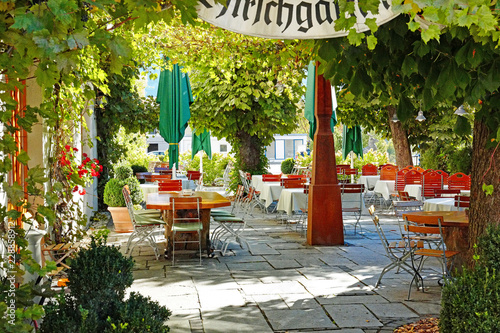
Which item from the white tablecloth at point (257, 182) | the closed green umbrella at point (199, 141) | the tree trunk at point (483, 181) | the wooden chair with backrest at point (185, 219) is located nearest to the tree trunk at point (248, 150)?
the closed green umbrella at point (199, 141)

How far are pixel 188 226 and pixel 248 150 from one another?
880cm

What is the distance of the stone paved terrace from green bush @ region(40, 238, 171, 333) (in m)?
1.29

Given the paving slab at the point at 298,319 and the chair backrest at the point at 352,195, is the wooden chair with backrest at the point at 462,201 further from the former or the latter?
the paving slab at the point at 298,319

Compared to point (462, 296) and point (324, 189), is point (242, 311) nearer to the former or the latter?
point (462, 296)

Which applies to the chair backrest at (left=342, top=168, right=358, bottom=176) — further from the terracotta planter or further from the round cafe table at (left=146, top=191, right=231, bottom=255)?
the round cafe table at (left=146, top=191, right=231, bottom=255)

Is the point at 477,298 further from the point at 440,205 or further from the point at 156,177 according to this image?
the point at 156,177

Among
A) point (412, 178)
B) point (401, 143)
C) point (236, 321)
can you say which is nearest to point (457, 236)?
point (236, 321)

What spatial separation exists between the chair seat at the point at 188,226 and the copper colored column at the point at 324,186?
2.08 m

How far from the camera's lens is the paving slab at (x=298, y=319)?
480 centimetres

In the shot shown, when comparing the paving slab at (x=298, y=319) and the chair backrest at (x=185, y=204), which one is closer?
the paving slab at (x=298, y=319)

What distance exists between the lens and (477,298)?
11.7 ft

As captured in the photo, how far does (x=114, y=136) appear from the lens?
13.6m

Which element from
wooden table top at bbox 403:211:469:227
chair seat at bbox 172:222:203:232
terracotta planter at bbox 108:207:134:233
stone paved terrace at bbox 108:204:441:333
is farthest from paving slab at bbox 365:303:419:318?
terracotta planter at bbox 108:207:134:233

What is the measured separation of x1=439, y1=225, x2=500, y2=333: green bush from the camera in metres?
3.51
